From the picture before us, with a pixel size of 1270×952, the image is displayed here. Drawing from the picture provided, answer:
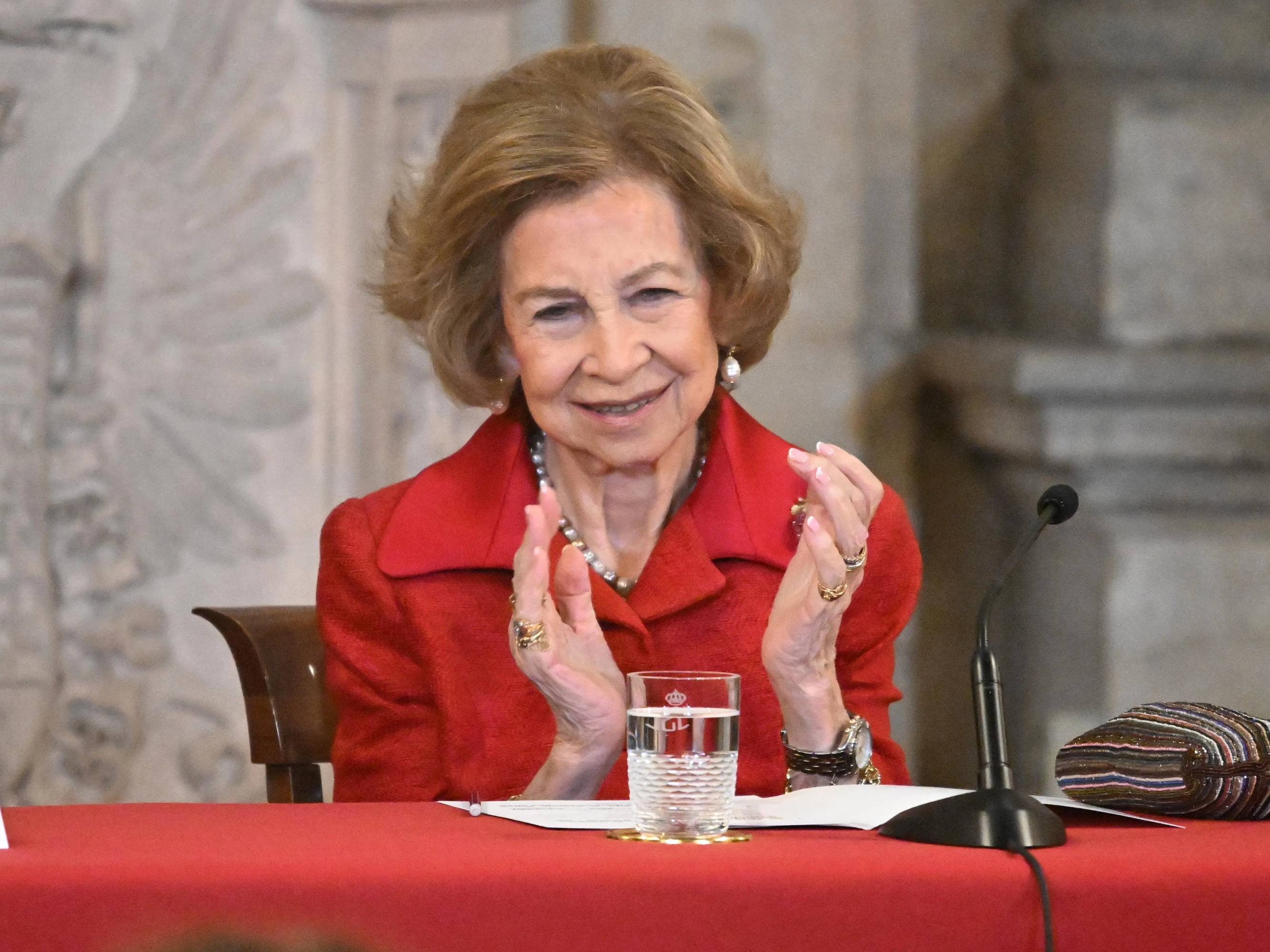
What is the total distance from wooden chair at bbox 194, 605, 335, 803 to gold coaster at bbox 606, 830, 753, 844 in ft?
2.76

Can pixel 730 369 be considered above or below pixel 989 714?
above

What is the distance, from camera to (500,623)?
6.31 ft

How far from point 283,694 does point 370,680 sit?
120mm

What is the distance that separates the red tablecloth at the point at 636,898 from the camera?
40.7 inches

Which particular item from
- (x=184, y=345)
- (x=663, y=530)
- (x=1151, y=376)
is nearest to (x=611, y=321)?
(x=663, y=530)

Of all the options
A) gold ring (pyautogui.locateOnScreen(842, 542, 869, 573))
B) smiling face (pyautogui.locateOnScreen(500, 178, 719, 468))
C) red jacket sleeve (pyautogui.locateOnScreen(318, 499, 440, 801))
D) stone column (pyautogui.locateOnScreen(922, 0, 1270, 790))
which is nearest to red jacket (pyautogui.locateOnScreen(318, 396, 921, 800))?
→ red jacket sleeve (pyautogui.locateOnScreen(318, 499, 440, 801))

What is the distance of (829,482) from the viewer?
5.18ft

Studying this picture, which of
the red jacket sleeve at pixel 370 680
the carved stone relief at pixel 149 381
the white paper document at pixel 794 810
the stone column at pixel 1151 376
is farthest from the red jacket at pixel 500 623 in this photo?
the carved stone relief at pixel 149 381

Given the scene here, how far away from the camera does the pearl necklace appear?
1973 mm

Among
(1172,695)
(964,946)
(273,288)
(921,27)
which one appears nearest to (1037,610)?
(1172,695)

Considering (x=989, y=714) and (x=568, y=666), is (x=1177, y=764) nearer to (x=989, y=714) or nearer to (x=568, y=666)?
(x=989, y=714)

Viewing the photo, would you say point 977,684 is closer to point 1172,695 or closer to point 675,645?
point 675,645

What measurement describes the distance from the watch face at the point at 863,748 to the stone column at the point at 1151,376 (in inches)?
→ 45.5

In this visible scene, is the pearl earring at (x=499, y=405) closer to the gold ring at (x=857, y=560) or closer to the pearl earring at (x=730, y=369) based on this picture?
the pearl earring at (x=730, y=369)
